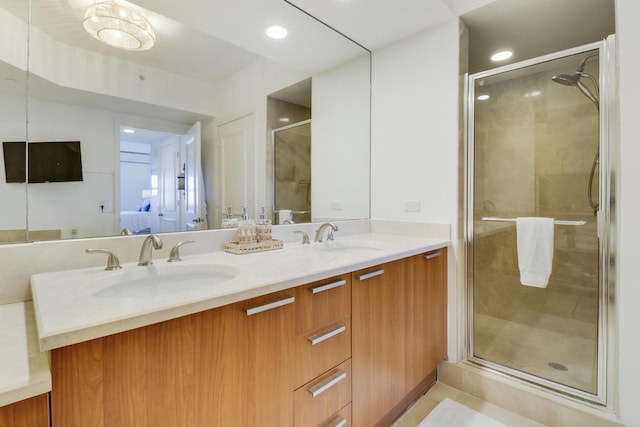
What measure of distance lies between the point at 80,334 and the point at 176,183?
94 centimetres

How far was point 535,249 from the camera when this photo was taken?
1747 millimetres

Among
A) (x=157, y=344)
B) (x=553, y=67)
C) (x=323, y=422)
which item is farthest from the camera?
(x=553, y=67)

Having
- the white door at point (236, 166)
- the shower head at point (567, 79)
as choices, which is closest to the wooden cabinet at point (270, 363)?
the white door at point (236, 166)

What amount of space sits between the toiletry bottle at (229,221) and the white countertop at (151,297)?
22 centimetres

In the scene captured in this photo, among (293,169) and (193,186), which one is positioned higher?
(293,169)

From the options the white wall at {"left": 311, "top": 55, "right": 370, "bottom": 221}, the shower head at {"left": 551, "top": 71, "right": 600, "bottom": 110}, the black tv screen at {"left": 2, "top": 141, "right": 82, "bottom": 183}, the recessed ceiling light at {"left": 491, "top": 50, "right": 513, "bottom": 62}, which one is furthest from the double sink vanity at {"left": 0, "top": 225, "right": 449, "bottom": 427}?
the recessed ceiling light at {"left": 491, "top": 50, "right": 513, "bottom": 62}

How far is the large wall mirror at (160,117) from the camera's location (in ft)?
3.39

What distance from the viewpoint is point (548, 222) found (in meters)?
1.73

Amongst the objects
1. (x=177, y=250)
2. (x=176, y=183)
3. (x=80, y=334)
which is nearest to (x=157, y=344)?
(x=80, y=334)

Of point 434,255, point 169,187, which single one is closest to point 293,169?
point 169,187

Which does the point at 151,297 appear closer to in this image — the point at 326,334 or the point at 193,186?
the point at 326,334

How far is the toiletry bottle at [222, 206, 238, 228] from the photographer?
152cm

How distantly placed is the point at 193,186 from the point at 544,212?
2.12 m

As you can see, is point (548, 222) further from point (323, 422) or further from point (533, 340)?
point (323, 422)
